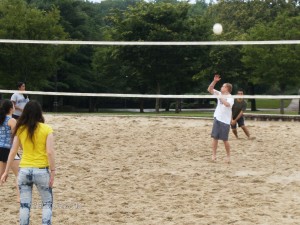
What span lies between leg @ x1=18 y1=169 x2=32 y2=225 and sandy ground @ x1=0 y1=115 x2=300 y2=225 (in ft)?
3.28

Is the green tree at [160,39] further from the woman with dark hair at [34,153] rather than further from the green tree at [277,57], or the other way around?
the woman with dark hair at [34,153]

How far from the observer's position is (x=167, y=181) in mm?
8680

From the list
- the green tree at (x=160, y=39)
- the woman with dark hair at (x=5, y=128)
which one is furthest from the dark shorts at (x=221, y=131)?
the green tree at (x=160, y=39)

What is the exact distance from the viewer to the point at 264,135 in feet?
49.4

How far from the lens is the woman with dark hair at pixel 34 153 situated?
201 inches

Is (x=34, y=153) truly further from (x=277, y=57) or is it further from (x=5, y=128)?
(x=277, y=57)

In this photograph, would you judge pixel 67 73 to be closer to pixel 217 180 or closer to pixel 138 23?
pixel 138 23

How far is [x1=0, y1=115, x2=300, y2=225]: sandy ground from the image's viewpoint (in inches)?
261

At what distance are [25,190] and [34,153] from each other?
14.1 inches

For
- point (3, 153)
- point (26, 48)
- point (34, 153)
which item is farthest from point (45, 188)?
point (26, 48)

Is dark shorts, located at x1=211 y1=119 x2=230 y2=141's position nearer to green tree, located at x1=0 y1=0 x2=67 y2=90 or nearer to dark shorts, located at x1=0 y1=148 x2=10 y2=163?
dark shorts, located at x1=0 y1=148 x2=10 y2=163

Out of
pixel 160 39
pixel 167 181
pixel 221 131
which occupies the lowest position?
pixel 167 181

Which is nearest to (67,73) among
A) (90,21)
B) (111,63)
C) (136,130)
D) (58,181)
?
(111,63)

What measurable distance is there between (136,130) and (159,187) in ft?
23.5
